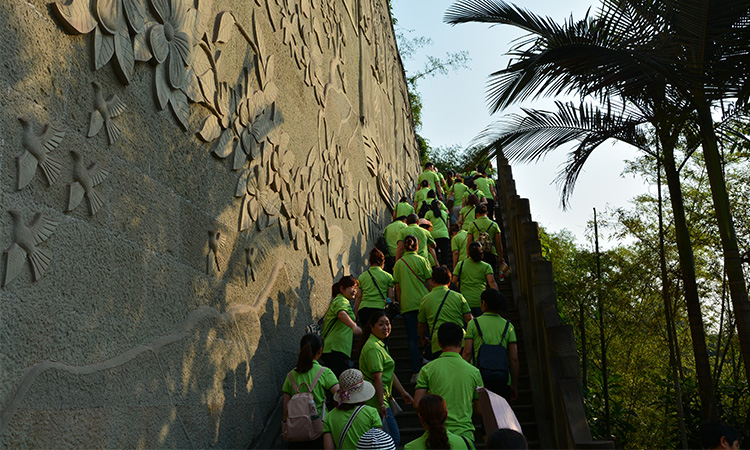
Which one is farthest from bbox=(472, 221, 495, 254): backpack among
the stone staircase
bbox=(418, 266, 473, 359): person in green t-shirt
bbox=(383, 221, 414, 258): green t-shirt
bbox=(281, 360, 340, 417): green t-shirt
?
bbox=(281, 360, 340, 417): green t-shirt

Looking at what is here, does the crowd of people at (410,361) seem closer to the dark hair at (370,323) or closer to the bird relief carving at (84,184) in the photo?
the dark hair at (370,323)

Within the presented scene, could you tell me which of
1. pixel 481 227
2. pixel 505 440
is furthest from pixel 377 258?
pixel 505 440

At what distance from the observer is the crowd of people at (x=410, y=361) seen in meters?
4.24

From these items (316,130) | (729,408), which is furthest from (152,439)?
(729,408)

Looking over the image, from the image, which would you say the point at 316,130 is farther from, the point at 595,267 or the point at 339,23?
the point at 595,267

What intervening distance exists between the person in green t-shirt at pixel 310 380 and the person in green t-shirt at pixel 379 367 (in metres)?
0.29

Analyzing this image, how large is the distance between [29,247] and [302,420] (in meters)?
2.35

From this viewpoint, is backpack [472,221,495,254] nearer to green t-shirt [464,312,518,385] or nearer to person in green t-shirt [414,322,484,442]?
green t-shirt [464,312,518,385]

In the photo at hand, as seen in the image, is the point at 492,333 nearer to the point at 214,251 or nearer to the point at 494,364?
the point at 494,364

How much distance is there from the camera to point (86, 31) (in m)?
4.04

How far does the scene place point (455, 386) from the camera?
4.42m

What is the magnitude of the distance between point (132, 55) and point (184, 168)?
1.04 m

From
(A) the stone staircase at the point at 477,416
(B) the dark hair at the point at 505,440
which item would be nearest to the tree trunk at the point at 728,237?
(A) the stone staircase at the point at 477,416

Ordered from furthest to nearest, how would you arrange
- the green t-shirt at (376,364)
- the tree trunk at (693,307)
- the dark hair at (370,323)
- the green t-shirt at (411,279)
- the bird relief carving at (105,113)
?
1. the green t-shirt at (411,279)
2. the tree trunk at (693,307)
3. the dark hair at (370,323)
4. the green t-shirt at (376,364)
5. the bird relief carving at (105,113)
